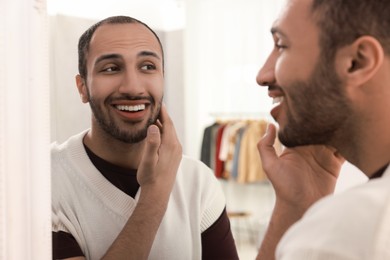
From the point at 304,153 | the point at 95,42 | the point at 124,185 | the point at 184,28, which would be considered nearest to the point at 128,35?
the point at 95,42

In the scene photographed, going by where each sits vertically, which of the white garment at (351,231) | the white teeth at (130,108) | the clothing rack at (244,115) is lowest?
the white garment at (351,231)

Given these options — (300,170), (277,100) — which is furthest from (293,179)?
(277,100)

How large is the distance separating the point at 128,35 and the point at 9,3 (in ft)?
0.79

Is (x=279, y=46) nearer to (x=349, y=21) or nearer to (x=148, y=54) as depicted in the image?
(x=349, y=21)

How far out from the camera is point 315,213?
670 mm

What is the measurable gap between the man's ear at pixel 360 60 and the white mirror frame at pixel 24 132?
1.89ft

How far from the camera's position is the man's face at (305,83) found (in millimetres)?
806

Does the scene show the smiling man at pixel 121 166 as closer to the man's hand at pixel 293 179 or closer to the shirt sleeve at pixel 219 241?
the shirt sleeve at pixel 219 241

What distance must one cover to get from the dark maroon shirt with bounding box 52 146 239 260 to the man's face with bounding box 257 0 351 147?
1.05 feet

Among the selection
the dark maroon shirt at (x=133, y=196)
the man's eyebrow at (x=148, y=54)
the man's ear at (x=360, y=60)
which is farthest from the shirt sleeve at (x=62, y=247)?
the man's ear at (x=360, y=60)

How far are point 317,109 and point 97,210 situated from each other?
502 mm

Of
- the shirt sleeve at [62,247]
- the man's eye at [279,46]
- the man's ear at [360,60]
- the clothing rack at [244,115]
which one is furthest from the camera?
the clothing rack at [244,115]

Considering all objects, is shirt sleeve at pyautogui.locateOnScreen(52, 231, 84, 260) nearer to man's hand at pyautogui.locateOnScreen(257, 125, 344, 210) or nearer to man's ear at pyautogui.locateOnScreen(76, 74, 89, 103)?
man's ear at pyautogui.locateOnScreen(76, 74, 89, 103)

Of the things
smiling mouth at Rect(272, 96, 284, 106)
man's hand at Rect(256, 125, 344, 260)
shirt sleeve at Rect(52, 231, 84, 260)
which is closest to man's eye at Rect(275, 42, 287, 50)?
smiling mouth at Rect(272, 96, 284, 106)
